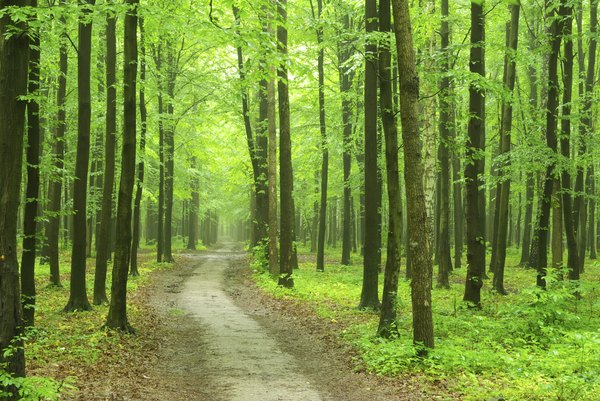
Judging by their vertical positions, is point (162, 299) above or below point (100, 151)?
below

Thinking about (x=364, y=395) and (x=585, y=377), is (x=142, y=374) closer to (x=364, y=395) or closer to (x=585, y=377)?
(x=364, y=395)

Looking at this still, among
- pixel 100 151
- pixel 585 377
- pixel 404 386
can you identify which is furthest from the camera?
pixel 100 151

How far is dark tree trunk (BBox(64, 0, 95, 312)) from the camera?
12.5 metres

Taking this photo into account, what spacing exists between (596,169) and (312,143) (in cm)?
2056

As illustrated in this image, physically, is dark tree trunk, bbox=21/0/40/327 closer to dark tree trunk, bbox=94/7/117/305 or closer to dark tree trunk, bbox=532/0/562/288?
dark tree trunk, bbox=94/7/117/305

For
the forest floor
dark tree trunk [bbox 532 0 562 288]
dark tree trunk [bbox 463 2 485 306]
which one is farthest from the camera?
dark tree trunk [bbox 532 0 562 288]

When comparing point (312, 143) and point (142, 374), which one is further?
point (312, 143)

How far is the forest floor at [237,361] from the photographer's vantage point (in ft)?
24.6

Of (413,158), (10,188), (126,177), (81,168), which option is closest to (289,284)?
(81,168)

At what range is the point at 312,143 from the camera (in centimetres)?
2697

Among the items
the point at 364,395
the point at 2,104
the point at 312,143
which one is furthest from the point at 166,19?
the point at 312,143

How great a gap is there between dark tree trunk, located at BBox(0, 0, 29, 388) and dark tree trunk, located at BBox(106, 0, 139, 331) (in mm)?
4630

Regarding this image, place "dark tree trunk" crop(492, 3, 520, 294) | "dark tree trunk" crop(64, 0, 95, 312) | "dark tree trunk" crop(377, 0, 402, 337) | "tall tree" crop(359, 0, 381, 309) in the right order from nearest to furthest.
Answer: "dark tree trunk" crop(377, 0, 402, 337) → "tall tree" crop(359, 0, 381, 309) → "dark tree trunk" crop(64, 0, 95, 312) → "dark tree trunk" crop(492, 3, 520, 294)

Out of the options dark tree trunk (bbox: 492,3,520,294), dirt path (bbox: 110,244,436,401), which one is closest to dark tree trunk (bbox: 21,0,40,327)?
dirt path (bbox: 110,244,436,401)
